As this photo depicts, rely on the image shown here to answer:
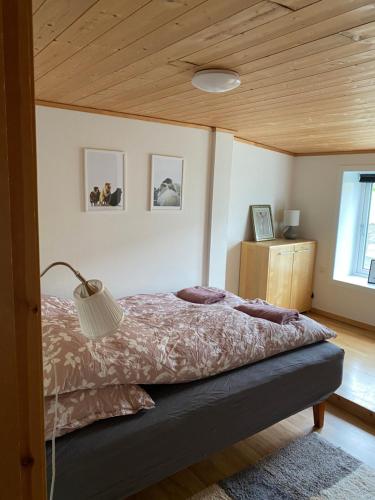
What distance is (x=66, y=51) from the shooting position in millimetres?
1645

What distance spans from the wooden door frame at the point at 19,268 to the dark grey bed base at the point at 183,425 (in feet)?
3.10

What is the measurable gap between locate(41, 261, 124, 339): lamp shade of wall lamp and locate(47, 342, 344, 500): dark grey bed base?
0.71 meters

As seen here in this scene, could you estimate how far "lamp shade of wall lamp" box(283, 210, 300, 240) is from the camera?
15.5 ft

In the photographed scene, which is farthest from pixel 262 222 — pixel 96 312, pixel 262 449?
pixel 96 312

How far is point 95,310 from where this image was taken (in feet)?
3.53

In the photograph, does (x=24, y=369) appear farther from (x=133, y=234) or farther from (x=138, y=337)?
(x=133, y=234)

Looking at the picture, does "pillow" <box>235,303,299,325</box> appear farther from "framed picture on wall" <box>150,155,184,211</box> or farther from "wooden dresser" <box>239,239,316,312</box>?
"wooden dresser" <box>239,239,316,312</box>

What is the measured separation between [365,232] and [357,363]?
74.6 inches

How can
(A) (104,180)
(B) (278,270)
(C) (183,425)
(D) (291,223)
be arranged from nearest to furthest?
(C) (183,425)
(A) (104,180)
(B) (278,270)
(D) (291,223)

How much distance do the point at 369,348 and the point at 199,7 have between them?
3.70m

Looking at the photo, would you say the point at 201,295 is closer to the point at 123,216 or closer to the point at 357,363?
the point at 123,216

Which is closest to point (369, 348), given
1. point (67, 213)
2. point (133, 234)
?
point (133, 234)

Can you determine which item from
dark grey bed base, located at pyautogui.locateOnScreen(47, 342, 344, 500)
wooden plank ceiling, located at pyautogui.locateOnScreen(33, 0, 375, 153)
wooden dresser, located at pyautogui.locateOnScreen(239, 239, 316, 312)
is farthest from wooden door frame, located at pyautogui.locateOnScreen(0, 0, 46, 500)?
wooden dresser, located at pyautogui.locateOnScreen(239, 239, 316, 312)

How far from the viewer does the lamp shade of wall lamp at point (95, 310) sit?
1.08 meters
